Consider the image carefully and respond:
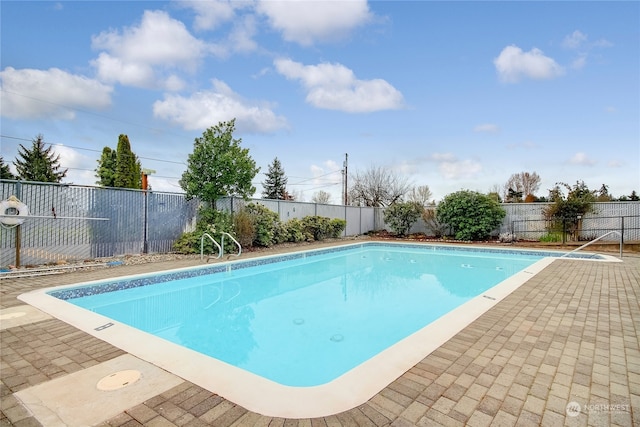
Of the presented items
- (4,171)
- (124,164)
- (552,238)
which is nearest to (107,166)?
(124,164)

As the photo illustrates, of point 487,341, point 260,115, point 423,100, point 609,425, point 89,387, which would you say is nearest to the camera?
point 609,425

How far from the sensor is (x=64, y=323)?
3.34 metres

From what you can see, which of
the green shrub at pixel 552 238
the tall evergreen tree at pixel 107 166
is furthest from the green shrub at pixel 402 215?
the tall evergreen tree at pixel 107 166

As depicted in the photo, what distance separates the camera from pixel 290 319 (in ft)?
15.3

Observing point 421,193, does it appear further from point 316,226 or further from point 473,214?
point 316,226

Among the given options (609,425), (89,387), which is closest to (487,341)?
(609,425)

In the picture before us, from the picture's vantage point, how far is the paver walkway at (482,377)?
5.76ft

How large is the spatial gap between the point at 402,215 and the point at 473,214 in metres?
3.48

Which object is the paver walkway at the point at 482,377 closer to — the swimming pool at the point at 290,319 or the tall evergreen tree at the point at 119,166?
the swimming pool at the point at 290,319

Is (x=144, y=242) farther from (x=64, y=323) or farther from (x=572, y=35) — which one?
(x=572, y=35)

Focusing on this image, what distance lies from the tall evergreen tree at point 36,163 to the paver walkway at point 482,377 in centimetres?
2654

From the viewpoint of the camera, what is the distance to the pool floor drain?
6.88 ft

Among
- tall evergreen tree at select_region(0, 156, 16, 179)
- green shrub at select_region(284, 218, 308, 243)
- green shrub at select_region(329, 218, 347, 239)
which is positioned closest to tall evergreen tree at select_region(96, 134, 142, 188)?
green shrub at select_region(284, 218, 308, 243)

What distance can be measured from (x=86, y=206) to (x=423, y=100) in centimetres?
1162
